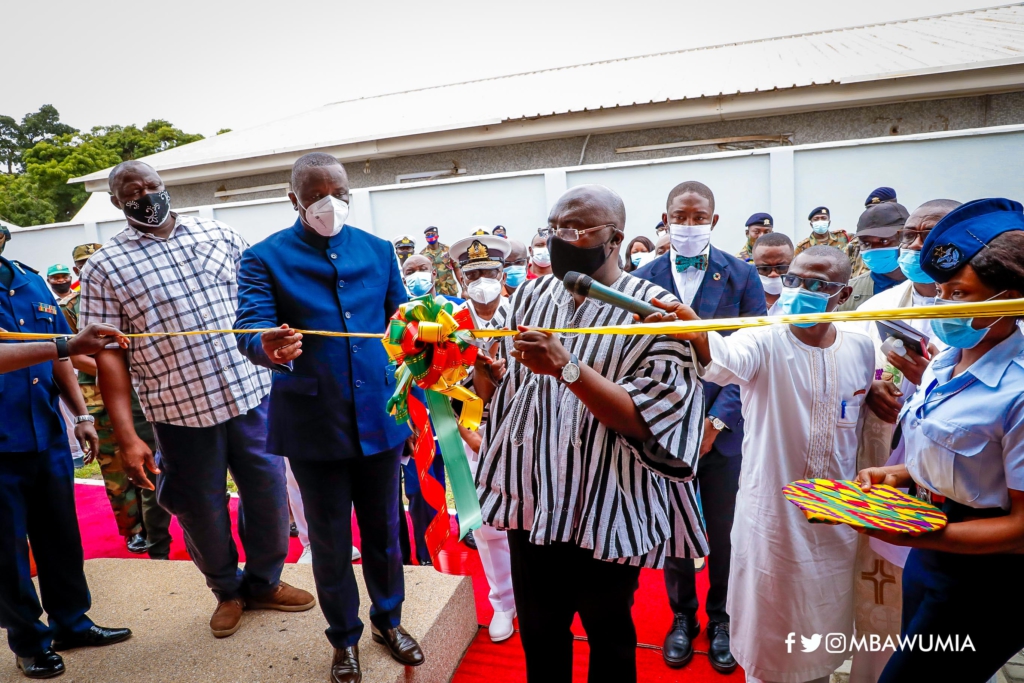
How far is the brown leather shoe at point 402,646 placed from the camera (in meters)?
2.64

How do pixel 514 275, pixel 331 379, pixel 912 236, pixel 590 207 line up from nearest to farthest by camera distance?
pixel 590 207 < pixel 331 379 < pixel 912 236 < pixel 514 275

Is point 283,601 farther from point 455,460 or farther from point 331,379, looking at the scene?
point 455,460

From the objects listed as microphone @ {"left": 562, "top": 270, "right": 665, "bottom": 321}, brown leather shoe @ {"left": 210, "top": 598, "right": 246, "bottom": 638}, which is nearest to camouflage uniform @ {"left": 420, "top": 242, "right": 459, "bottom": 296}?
brown leather shoe @ {"left": 210, "top": 598, "right": 246, "bottom": 638}

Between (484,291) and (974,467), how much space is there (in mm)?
2624

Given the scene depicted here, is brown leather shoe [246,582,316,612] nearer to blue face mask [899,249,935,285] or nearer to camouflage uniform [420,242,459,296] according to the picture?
blue face mask [899,249,935,285]

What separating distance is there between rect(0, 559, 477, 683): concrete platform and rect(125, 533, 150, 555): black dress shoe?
1265 mm

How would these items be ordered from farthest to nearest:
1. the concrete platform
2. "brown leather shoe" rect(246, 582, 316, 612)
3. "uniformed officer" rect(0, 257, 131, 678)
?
"brown leather shoe" rect(246, 582, 316, 612), "uniformed officer" rect(0, 257, 131, 678), the concrete platform

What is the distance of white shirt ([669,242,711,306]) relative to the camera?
10.3ft

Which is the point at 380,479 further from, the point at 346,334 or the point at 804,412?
the point at 804,412

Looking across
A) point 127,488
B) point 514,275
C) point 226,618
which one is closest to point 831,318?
point 226,618

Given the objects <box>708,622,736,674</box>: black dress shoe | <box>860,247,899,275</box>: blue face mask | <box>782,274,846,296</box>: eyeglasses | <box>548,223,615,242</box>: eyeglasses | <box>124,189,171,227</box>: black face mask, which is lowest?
<box>708,622,736,674</box>: black dress shoe

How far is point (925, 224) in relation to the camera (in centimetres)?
279

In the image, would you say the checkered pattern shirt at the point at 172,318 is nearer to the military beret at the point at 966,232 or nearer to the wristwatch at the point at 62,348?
the wristwatch at the point at 62,348

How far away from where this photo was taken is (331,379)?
7.98 ft
